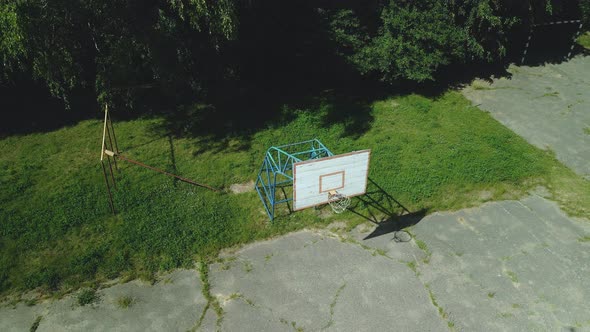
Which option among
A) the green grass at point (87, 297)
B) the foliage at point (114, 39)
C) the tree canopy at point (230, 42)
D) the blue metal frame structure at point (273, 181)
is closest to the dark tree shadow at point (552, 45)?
the tree canopy at point (230, 42)

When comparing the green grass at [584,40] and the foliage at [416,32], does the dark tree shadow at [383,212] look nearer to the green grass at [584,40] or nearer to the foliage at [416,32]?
the foliage at [416,32]

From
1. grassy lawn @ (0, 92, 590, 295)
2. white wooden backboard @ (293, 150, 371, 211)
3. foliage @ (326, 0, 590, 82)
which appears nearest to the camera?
white wooden backboard @ (293, 150, 371, 211)

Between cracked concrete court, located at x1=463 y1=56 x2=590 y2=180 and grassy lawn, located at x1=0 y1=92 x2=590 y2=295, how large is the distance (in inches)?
26.0

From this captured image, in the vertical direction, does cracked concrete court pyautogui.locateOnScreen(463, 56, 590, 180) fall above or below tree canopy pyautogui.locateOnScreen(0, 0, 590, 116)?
below

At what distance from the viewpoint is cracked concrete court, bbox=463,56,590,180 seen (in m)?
12.8

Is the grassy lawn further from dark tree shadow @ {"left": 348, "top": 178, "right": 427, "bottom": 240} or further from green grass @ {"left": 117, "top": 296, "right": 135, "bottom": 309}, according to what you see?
green grass @ {"left": 117, "top": 296, "right": 135, "bottom": 309}

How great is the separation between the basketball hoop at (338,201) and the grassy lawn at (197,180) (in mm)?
227

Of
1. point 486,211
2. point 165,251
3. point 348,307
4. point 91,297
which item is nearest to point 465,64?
point 486,211

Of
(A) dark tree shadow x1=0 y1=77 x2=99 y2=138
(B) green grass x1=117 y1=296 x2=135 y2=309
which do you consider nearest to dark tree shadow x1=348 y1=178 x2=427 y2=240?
(B) green grass x1=117 y1=296 x2=135 y2=309

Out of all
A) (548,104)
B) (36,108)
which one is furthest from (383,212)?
(36,108)

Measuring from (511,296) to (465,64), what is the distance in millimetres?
11401

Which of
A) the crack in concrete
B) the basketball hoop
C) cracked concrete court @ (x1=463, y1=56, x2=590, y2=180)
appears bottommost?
the crack in concrete

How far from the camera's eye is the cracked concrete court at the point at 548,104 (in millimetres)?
12751

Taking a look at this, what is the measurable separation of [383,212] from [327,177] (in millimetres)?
2032
